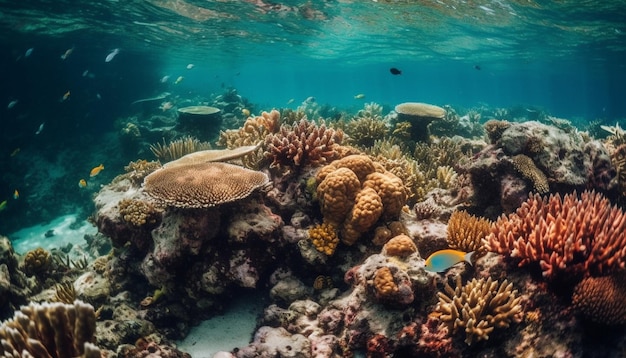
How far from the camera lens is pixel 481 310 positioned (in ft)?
13.2

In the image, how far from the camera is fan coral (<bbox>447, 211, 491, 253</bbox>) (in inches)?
199

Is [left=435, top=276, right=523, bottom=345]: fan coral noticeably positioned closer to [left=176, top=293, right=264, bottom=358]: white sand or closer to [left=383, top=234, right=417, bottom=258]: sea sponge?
[left=383, top=234, right=417, bottom=258]: sea sponge

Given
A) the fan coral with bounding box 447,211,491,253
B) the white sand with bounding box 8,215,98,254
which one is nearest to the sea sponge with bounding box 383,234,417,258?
the fan coral with bounding box 447,211,491,253

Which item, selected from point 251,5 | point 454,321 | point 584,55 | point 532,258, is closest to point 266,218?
point 454,321

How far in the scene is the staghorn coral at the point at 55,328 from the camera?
270cm

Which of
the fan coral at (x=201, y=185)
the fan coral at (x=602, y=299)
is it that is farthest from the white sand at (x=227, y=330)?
the fan coral at (x=602, y=299)

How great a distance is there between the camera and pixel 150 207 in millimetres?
6387

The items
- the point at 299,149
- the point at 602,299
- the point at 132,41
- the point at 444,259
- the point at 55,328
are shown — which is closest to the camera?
the point at 55,328

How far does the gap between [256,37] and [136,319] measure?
31.9m

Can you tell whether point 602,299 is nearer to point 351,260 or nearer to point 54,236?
point 351,260

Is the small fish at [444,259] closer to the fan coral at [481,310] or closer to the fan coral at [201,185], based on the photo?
the fan coral at [481,310]

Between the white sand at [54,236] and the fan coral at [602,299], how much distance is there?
58.3 feet

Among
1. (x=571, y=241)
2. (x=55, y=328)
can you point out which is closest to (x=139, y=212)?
(x=55, y=328)

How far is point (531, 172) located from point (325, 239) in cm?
362
